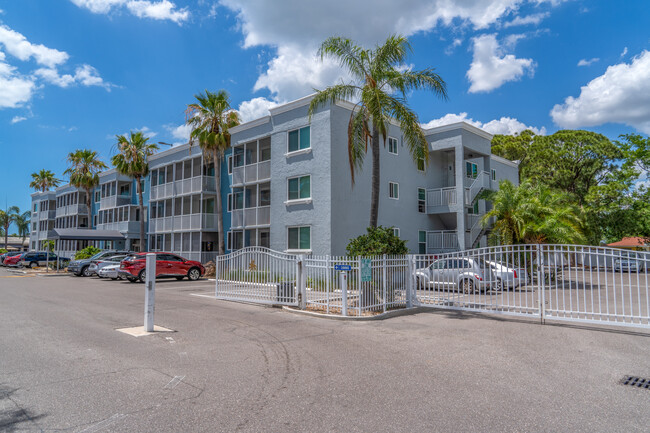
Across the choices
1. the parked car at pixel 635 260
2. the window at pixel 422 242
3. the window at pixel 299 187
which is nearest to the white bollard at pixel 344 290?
the parked car at pixel 635 260

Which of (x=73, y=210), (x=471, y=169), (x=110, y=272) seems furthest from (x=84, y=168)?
(x=471, y=169)

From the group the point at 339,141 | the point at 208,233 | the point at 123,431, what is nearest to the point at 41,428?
the point at 123,431

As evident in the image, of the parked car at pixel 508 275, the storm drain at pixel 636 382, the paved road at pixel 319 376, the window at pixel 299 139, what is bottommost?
the storm drain at pixel 636 382

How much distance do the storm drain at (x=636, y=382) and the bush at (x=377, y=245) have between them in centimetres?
741

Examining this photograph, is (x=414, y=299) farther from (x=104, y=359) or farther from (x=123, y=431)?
(x=123, y=431)

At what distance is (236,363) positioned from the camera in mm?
7125

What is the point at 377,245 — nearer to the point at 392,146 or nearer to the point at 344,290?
the point at 344,290

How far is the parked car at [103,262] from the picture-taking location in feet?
91.4

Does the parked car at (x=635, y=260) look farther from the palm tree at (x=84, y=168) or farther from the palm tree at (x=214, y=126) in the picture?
the palm tree at (x=84, y=168)

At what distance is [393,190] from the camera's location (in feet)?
82.5

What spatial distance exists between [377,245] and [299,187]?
10861mm

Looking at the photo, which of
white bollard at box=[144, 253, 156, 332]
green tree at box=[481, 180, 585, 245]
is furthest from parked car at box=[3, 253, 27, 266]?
green tree at box=[481, 180, 585, 245]

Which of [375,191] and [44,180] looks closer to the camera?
[375,191]

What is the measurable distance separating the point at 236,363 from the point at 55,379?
2.54m
